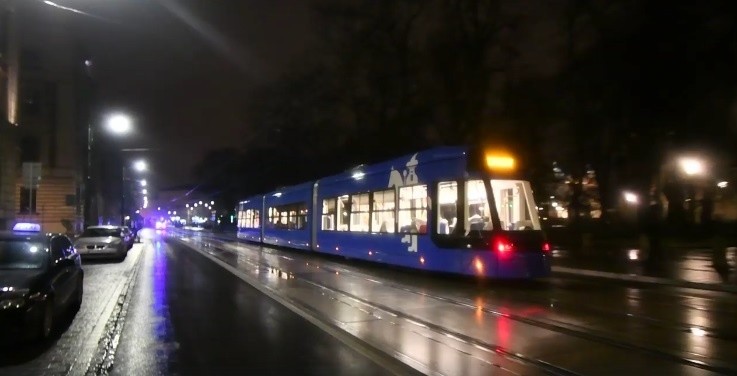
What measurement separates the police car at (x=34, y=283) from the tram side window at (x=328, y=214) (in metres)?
15.5

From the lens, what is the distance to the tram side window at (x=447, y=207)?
18.5 meters

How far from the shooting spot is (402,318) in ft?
41.6

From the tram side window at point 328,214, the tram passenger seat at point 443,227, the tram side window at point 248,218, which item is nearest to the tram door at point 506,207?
the tram passenger seat at point 443,227

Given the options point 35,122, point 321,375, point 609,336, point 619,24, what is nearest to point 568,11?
point 619,24

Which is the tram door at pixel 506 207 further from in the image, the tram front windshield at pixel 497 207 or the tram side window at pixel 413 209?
the tram side window at pixel 413 209

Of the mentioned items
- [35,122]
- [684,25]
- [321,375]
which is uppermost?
[35,122]

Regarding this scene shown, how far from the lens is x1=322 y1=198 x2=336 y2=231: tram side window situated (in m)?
28.6

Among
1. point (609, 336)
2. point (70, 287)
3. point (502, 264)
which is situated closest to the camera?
point (609, 336)

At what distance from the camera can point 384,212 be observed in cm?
2297

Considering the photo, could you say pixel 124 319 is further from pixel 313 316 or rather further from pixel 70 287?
pixel 313 316

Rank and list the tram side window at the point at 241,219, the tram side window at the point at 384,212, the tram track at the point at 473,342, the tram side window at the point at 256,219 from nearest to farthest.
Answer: the tram track at the point at 473,342
the tram side window at the point at 384,212
the tram side window at the point at 256,219
the tram side window at the point at 241,219

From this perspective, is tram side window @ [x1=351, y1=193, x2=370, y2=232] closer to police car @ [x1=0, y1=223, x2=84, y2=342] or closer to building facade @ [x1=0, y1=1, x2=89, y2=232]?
police car @ [x1=0, y1=223, x2=84, y2=342]

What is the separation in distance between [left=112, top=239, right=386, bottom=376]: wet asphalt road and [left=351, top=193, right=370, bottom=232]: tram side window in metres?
7.61

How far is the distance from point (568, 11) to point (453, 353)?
101 feet
